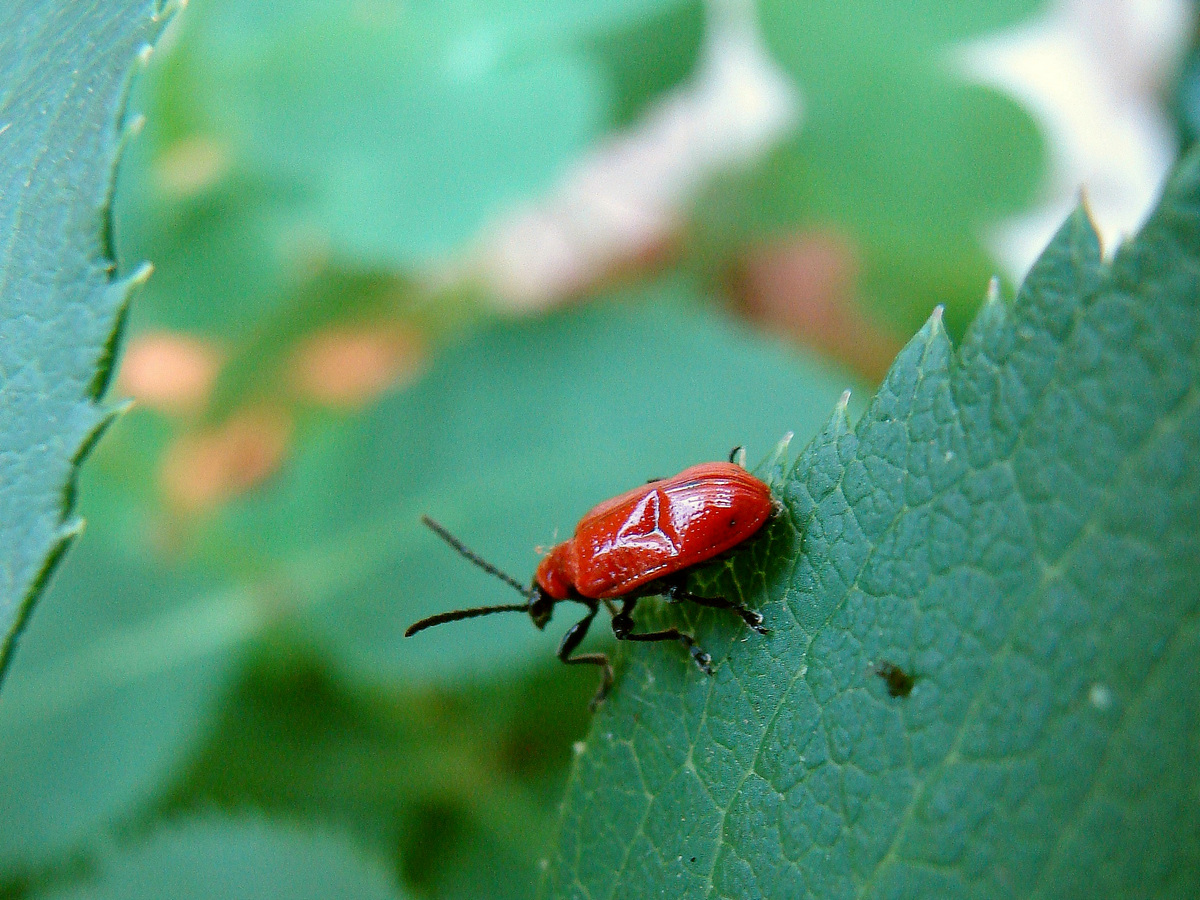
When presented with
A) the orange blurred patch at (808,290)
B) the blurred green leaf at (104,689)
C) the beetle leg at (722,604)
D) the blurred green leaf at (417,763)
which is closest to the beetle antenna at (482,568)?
the blurred green leaf at (417,763)

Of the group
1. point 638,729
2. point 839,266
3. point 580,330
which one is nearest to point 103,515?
point 580,330

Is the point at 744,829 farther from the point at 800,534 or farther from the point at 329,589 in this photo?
the point at 329,589

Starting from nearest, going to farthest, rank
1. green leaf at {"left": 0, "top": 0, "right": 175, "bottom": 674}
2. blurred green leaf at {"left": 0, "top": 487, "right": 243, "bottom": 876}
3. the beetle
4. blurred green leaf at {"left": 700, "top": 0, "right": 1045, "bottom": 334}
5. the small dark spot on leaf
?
the small dark spot on leaf → green leaf at {"left": 0, "top": 0, "right": 175, "bottom": 674} → the beetle → blurred green leaf at {"left": 0, "top": 487, "right": 243, "bottom": 876} → blurred green leaf at {"left": 700, "top": 0, "right": 1045, "bottom": 334}

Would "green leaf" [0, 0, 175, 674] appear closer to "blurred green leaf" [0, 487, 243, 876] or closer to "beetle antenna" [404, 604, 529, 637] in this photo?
"beetle antenna" [404, 604, 529, 637]

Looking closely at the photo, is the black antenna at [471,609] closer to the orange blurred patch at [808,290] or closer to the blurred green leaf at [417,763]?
the blurred green leaf at [417,763]

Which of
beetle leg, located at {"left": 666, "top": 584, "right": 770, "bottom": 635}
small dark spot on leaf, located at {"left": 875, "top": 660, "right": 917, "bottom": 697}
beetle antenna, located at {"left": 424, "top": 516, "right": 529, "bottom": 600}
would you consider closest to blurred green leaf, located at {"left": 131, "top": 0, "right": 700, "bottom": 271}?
beetle antenna, located at {"left": 424, "top": 516, "right": 529, "bottom": 600}

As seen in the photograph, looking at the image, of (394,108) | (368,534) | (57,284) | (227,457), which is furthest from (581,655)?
(227,457)

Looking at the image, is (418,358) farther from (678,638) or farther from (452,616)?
(678,638)
